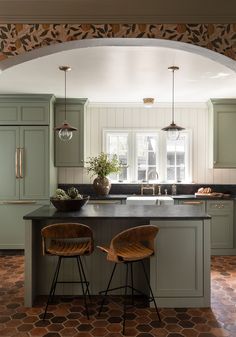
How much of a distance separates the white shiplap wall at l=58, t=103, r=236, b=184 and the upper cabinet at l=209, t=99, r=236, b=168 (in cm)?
44

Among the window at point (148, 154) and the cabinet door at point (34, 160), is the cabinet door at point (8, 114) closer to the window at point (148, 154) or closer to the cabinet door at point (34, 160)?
the cabinet door at point (34, 160)

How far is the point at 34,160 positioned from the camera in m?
5.14

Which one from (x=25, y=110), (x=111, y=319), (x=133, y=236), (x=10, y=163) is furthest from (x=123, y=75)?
(x=111, y=319)

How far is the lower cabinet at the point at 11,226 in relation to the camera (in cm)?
509

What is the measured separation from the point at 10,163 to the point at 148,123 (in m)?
2.51

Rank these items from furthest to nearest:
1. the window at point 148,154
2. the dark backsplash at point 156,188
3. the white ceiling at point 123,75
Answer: the window at point 148,154, the dark backsplash at point 156,188, the white ceiling at point 123,75

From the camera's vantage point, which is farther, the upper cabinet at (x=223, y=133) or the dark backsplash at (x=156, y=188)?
the dark backsplash at (x=156, y=188)

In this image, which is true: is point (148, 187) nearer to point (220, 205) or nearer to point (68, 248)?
point (220, 205)

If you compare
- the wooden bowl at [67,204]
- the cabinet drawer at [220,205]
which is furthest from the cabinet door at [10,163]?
the cabinet drawer at [220,205]

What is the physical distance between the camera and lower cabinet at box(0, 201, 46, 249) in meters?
5.09

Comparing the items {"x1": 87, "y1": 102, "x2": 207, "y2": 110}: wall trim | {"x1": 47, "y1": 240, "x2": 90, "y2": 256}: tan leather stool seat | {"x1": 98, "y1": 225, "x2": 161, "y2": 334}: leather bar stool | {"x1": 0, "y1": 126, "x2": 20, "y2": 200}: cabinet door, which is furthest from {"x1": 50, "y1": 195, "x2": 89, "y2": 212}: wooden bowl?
{"x1": 87, "y1": 102, "x2": 207, "y2": 110}: wall trim

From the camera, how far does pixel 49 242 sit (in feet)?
11.1

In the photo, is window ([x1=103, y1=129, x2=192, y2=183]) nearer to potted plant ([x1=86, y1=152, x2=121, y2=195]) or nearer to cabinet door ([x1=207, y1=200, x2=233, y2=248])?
potted plant ([x1=86, y1=152, x2=121, y2=195])

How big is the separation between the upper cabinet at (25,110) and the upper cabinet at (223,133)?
8.96 ft
